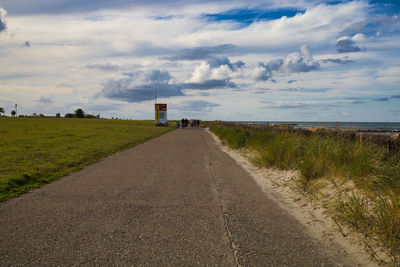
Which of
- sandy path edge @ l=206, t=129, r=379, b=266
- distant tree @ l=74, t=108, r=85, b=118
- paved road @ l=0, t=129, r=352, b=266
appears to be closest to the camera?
paved road @ l=0, t=129, r=352, b=266

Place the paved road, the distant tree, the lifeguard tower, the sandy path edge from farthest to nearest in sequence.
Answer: the distant tree < the lifeguard tower < the sandy path edge < the paved road

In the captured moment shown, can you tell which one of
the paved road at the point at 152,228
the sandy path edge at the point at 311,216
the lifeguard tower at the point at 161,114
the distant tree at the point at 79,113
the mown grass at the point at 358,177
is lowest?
the sandy path edge at the point at 311,216

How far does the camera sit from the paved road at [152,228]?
369 cm

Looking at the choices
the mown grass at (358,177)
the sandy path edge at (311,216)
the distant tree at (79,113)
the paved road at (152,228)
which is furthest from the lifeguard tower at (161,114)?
the distant tree at (79,113)

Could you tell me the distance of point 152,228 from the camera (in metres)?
4.64

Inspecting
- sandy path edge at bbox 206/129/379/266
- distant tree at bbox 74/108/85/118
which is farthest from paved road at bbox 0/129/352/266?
distant tree at bbox 74/108/85/118

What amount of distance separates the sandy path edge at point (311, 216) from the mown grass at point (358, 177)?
0.75ft

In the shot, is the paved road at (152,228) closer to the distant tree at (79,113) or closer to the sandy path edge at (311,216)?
the sandy path edge at (311,216)

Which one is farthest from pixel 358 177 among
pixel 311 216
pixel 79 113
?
pixel 79 113

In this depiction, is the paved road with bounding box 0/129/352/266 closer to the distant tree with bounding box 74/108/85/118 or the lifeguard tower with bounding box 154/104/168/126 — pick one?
the lifeguard tower with bounding box 154/104/168/126

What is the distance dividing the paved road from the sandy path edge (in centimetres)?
24

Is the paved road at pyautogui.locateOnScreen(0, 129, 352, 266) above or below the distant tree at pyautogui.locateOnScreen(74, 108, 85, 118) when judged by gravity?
below

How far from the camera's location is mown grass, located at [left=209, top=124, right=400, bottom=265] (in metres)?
4.09

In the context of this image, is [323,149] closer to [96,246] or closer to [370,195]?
[370,195]
